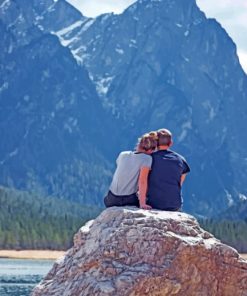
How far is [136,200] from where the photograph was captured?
587 inches

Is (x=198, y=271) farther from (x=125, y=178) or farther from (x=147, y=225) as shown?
(x=125, y=178)

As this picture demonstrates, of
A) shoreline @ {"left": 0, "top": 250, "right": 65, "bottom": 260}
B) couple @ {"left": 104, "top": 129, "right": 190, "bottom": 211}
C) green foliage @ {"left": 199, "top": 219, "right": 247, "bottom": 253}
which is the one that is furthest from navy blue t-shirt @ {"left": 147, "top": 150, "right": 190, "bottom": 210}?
green foliage @ {"left": 199, "top": 219, "right": 247, "bottom": 253}

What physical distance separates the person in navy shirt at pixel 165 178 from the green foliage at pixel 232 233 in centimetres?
15410

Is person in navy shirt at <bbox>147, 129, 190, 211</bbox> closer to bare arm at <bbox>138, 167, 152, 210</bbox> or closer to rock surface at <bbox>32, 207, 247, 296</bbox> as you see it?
bare arm at <bbox>138, 167, 152, 210</bbox>

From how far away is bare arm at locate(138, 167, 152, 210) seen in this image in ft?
47.7

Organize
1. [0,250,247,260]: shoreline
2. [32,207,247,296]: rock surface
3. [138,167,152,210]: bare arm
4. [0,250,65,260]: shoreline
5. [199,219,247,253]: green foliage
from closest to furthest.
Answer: [32,207,247,296]: rock surface → [138,167,152,210]: bare arm → [0,250,65,260]: shoreline → [0,250,247,260]: shoreline → [199,219,247,253]: green foliage

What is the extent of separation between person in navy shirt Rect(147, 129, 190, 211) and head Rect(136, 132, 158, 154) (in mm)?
70

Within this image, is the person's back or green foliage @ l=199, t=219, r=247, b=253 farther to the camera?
green foliage @ l=199, t=219, r=247, b=253

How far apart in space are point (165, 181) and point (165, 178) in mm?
46

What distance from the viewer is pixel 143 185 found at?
1475 cm

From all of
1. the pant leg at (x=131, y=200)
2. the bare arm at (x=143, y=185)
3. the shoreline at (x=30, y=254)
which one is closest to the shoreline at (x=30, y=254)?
the shoreline at (x=30, y=254)

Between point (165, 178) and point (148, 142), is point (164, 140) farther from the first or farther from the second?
point (165, 178)

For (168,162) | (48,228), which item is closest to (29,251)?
(48,228)

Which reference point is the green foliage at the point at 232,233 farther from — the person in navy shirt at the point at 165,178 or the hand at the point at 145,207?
the hand at the point at 145,207
